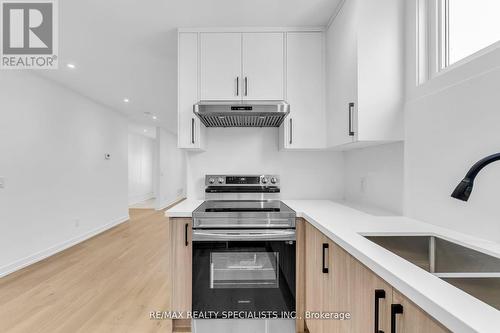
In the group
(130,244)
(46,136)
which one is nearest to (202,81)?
(46,136)

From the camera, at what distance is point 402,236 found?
1249 mm

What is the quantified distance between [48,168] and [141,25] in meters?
2.57

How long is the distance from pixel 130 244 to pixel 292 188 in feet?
9.33

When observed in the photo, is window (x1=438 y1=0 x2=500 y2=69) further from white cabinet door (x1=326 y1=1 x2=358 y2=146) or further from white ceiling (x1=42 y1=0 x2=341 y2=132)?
white ceiling (x1=42 y1=0 x2=341 y2=132)

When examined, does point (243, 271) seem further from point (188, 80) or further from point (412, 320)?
point (188, 80)

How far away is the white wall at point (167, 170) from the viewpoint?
720cm

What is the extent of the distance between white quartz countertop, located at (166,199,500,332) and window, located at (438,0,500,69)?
0.93 meters

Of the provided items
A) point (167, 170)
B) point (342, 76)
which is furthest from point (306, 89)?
point (167, 170)

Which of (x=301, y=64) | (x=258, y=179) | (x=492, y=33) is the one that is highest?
(x=301, y=64)

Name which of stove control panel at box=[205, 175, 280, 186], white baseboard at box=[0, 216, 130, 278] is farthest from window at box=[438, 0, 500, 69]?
white baseboard at box=[0, 216, 130, 278]

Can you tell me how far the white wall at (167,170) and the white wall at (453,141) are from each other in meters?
6.17

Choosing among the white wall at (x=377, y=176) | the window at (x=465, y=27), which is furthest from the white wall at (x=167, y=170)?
the window at (x=465, y=27)

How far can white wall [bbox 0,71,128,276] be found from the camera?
290 centimetres

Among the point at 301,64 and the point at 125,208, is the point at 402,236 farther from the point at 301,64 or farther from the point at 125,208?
the point at 125,208
